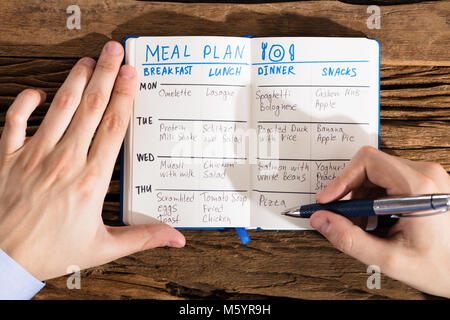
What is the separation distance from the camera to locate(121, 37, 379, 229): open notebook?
84 cm

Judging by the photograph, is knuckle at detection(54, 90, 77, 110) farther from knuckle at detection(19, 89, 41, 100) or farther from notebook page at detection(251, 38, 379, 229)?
notebook page at detection(251, 38, 379, 229)

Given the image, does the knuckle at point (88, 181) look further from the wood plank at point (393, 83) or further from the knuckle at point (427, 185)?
the knuckle at point (427, 185)

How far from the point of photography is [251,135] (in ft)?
2.77

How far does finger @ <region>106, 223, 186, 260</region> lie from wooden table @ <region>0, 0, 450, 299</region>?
0.07 metres

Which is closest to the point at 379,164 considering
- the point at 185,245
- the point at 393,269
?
the point at 393,269

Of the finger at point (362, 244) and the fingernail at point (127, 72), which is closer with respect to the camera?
the finger at point (362, 244)

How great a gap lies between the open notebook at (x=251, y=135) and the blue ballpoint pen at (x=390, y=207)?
0.07m

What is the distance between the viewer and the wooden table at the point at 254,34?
0.88 metres

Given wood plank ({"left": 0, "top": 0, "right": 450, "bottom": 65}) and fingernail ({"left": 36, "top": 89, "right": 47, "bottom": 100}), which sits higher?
wood plank ({"left": 0, "top": 0, "right": 450, "bottom": 65})

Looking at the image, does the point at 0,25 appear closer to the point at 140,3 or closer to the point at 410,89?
the point at 140,3

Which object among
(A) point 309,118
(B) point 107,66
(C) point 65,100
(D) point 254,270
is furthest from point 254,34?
(D) point 254,270

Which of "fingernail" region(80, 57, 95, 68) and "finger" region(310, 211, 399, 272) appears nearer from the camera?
"finger" region(310, 211, 399, 272)

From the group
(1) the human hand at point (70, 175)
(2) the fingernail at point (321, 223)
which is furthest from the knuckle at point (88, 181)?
(2) the fingernail at point (321, 223)

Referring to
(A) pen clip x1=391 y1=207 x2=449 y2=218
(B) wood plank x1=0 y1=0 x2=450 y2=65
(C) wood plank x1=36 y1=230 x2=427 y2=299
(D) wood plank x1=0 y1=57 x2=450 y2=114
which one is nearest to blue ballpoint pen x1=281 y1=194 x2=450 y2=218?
(A) pen clip x1=391 y1=207 x2=449 y2=218
